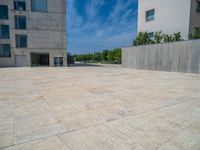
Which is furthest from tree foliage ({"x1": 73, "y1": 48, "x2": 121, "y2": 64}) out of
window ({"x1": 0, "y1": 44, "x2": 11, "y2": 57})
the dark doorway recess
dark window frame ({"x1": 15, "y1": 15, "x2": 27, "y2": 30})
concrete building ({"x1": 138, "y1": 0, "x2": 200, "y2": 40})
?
window ({"x1": 0, "y1": 44, "x2": 11, "y2": 57})

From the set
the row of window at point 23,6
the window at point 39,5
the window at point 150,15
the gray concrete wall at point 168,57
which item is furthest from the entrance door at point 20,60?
the window at point 150,15

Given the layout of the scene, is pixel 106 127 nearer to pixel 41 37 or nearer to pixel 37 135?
pixel 37 135

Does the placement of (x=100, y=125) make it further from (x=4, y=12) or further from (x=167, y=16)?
(x=4, y=12)

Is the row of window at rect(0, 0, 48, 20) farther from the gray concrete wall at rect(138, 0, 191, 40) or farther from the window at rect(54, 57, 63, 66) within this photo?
the gray concrete wall at rect(138, 0, 191, 40)

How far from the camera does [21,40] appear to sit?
24188 mm

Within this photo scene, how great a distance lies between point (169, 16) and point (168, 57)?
8.07 m

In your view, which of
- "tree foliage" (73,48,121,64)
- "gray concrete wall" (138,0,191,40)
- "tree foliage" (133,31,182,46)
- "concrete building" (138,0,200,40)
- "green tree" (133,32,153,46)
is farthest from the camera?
"tree foliage" (73,48,121,64)

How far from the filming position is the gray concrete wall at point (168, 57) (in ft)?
43.2

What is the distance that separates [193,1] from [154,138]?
71.4 ft

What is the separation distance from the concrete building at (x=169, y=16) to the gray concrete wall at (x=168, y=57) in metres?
5.00

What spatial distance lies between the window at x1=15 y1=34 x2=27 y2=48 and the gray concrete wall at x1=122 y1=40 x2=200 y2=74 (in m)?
17.7

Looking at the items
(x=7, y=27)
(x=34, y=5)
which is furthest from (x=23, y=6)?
(x=7, y=27)

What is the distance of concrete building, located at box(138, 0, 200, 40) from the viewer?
18.0 meters

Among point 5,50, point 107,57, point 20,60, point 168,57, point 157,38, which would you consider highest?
point 157,38
